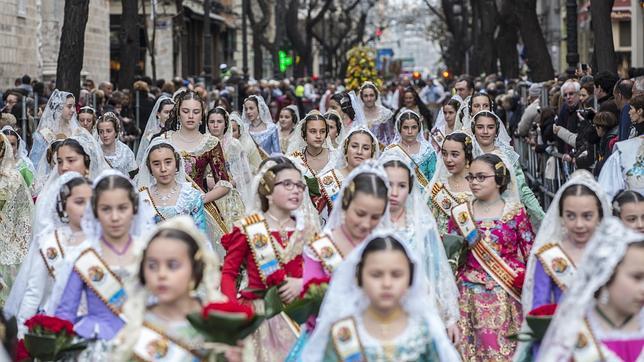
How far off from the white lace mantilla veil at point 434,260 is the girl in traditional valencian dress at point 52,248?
6.28 feet

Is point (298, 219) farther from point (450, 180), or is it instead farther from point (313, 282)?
point (450, 180)

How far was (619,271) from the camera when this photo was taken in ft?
19.9

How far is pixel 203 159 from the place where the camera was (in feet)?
43.7

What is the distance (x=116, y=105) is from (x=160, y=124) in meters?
5.74

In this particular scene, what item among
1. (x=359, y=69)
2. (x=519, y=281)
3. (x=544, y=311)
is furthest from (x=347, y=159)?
(x=359, y=69)

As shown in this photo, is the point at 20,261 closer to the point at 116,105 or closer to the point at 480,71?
the point at 116,105

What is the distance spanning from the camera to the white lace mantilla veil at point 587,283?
19.2 ft

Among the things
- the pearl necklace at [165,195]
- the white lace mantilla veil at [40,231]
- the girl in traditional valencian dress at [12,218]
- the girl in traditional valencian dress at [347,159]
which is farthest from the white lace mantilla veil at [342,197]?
the girl in traditional valencian dress at [12,218]

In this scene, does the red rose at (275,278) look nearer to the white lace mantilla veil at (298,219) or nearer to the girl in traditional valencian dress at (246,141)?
the white lace mantilla veil at (298,219)

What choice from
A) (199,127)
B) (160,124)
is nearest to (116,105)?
(160,124)

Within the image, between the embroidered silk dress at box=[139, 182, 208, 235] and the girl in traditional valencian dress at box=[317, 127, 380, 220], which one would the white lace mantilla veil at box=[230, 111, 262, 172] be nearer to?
the girl in traditional valencian dress at box=[317, 127, 380, 220]

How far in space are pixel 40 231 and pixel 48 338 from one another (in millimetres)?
1510

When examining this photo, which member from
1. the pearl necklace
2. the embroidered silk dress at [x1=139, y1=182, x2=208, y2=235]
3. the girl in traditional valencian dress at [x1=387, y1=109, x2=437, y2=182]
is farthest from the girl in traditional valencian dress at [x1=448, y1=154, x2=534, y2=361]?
the girl in traditional valencian dress at [x1=387, y1=109, x2=437, y2=182]

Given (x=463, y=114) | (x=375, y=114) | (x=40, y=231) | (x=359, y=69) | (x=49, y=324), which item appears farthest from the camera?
(x=359, y=69)
